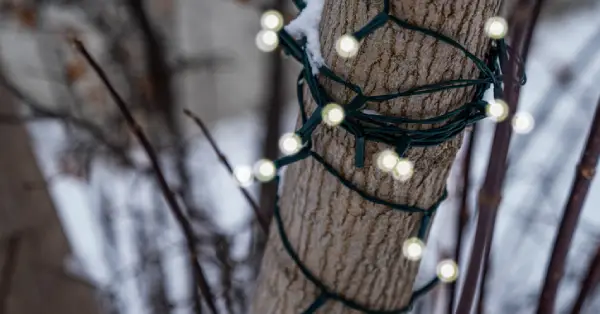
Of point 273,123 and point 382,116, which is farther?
point 273,123

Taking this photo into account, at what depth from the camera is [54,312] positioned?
3.81ft

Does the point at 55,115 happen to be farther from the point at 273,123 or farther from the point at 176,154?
the point at 273,123

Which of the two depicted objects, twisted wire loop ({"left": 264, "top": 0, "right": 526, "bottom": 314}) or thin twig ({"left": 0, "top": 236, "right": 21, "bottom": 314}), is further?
thin twig ({"left": 0, "top": 236, "right": 21, "bottom": 314})

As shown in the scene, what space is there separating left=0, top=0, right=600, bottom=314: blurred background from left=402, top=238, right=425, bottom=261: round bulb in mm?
126

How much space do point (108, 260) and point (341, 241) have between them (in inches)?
42.0

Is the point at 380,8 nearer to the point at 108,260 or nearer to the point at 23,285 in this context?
the point at 23,285

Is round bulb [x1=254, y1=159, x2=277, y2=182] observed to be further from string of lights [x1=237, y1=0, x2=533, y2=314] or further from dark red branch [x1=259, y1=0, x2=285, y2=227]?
dark red branch [x1=259, y1=0, x2=285, y2=227]

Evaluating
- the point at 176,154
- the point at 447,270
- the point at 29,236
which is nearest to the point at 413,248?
the point at 447,270

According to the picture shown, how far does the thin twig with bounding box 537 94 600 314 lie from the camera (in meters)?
0.41

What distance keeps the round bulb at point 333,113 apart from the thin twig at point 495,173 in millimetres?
91

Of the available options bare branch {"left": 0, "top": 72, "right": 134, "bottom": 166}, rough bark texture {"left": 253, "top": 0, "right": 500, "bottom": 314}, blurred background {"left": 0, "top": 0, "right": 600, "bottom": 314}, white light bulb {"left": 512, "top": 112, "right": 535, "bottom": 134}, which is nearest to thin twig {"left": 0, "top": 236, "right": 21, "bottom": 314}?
blurred background {"left": 0, "top": 0, "right": 600, "bottom": 314}

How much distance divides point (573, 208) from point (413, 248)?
0.11m

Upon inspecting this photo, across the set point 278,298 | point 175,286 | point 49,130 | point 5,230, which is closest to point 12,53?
point 49,130

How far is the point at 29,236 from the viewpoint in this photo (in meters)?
1.11
